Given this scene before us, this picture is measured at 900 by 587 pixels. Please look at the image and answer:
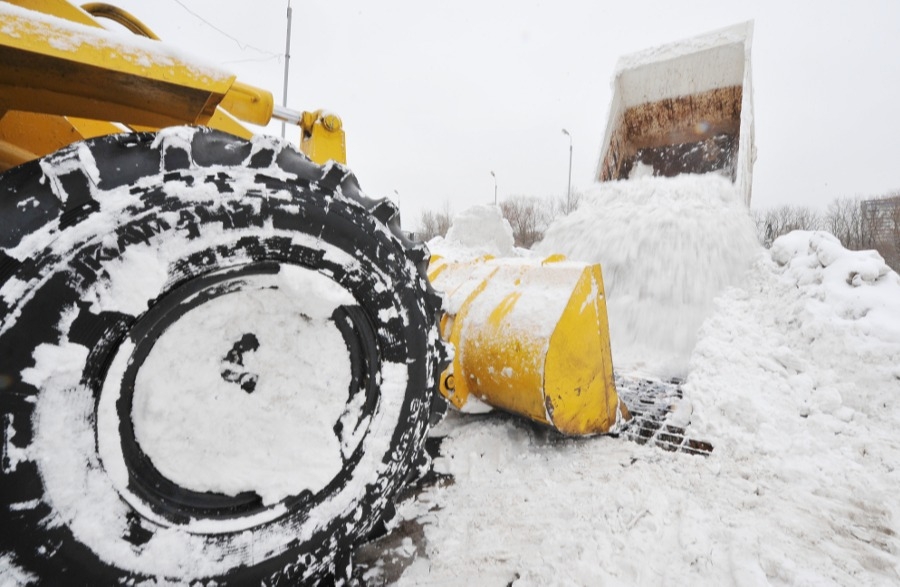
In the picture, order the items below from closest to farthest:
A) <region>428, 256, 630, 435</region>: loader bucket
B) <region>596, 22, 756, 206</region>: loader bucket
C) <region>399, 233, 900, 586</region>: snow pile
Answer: <region>399, 233, 900, 586</region>: snow pile → <region>428, 256, 630, 435</region>: loader bucket → <region>596, 22, 756, 206</region>: loader bucket

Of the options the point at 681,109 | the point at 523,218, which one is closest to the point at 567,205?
the point at 523,218

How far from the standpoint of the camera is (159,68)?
112 centimetres

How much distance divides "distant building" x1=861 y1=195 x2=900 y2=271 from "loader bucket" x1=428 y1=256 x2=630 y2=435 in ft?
51.7

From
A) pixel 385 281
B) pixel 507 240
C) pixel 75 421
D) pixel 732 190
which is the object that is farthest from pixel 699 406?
pixel 507 240

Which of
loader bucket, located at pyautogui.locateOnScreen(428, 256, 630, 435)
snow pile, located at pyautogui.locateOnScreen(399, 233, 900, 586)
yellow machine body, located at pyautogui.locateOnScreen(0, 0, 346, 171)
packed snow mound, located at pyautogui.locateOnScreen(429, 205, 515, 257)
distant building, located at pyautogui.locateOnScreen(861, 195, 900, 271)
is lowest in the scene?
snow pile, located at pyautogui.locateOnScreen(399, 233, 900, 586)

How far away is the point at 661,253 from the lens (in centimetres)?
419

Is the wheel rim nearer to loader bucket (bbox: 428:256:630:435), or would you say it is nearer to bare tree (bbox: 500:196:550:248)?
loader bucket (bbox: 428:256:630:435)

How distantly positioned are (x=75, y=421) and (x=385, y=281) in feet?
2.34

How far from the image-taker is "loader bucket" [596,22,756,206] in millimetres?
5816

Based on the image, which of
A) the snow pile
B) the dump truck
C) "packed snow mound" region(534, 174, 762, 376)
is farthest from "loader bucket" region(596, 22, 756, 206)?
the dump truck

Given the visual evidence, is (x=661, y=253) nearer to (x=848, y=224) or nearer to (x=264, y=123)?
(x=264, y=123)

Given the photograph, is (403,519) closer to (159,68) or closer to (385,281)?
(385,281)

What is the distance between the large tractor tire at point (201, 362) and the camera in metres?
0.83

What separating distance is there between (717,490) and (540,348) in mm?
934
